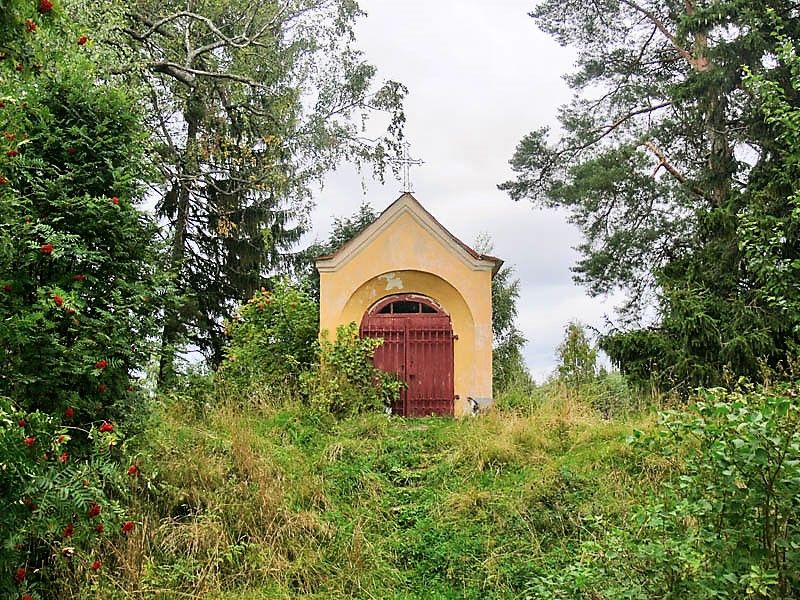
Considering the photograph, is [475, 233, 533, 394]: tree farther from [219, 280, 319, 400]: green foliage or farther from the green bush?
the green bush

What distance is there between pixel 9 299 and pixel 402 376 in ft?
25.6

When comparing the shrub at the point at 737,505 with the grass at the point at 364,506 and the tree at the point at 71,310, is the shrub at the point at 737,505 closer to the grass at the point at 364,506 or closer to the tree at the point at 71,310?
the grass at the point at 364,506

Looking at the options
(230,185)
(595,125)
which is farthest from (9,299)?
(595,125)

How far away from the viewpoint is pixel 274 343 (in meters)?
12.8

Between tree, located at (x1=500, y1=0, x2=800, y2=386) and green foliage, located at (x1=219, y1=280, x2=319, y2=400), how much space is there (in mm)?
5651

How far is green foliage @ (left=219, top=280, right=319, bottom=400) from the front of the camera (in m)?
12.2

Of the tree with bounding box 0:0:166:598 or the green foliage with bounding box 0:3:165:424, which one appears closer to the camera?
the tree with bounding box 0:0:166:598

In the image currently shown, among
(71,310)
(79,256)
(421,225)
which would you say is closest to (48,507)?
(71,310)

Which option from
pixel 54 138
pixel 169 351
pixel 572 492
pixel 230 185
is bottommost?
pixel 572 492

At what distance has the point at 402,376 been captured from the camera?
41.8ft

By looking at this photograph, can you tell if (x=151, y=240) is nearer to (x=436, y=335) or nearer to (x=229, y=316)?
(x=436, y=335)

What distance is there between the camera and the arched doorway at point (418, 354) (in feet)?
41.9

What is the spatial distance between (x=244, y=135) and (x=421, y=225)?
636 centimetres

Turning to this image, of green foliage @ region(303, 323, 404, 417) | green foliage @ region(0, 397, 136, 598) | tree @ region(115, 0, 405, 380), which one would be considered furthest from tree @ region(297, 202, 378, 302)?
green foliage @ region(0, 397, 136, 598)
